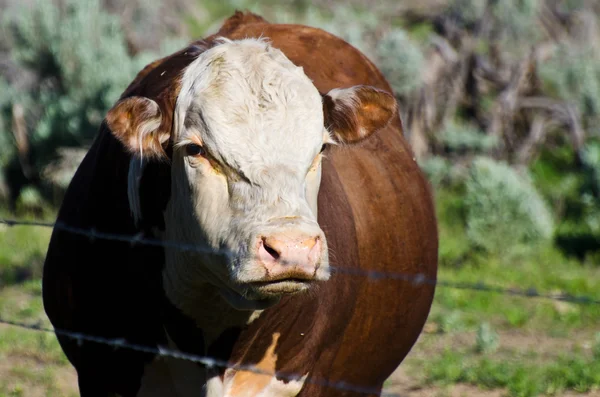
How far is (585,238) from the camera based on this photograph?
9289 mm

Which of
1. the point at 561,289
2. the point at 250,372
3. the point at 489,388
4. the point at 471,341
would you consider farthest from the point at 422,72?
the point at 250,372

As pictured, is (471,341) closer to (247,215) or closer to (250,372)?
(250,372)

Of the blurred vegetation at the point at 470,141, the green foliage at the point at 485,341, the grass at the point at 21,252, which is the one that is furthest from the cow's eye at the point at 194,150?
the grass at the point at 21,252

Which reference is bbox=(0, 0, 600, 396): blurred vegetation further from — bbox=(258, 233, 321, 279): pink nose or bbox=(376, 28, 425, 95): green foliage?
bbox=(258, 233, 321, 279): pink nose

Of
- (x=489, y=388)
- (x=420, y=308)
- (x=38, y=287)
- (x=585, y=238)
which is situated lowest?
(x=585, y=238)

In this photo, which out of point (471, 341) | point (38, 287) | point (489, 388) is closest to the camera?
point (489, 388)

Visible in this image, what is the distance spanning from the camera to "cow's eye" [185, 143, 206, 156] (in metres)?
3.13

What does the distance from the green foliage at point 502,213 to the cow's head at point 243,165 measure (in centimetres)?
566

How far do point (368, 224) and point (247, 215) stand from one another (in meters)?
1.57

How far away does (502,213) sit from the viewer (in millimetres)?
9133

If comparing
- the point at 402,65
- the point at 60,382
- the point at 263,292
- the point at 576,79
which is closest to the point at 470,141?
the point at 402,65

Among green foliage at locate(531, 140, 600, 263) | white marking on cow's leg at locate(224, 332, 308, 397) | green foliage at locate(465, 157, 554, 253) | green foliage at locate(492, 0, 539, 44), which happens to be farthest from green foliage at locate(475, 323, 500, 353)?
green foliage at locate(492, 0, 539, 44)

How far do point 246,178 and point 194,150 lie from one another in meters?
0.25

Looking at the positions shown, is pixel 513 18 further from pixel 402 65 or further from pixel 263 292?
pixel 263 292
